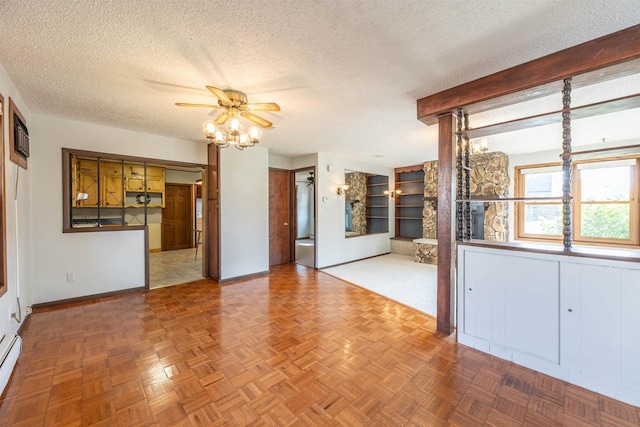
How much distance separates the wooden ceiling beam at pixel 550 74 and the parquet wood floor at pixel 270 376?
227 cm

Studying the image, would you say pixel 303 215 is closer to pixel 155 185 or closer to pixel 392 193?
pixel 392 193

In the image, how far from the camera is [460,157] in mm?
2592

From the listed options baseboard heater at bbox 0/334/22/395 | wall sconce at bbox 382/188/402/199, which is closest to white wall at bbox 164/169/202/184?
wall sconce at bbox 382/188/402/199

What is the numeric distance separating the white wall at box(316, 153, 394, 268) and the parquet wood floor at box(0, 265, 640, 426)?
236cm

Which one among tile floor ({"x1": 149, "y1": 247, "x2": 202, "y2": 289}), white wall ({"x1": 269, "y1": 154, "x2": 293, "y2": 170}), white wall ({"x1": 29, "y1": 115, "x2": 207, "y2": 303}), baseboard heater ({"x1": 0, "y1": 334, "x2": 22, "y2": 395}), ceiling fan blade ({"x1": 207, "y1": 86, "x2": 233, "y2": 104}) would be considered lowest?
Answer: tile floor ({"x1": 149, "y1": 247, "x2": 202, "y2": 289})

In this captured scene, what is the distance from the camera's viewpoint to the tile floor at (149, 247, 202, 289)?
454cm

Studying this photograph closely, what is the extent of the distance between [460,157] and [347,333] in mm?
2129

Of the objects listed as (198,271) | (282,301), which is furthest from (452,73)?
(198,271)

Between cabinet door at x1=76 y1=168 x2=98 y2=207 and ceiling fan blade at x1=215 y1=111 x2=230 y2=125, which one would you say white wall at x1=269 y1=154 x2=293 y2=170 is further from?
cabinet door at x1=76 y1=168 x2=98 y2=207

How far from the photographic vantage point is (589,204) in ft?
15.3

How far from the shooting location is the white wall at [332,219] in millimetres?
5352

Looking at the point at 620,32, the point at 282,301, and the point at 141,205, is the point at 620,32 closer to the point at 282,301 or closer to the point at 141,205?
the point at 282,301

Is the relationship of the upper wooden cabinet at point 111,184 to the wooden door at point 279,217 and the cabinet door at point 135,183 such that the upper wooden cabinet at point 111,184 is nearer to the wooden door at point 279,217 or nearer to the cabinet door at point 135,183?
the cabinet door at point 135,183

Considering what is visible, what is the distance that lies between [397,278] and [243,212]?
3053 millimetres
